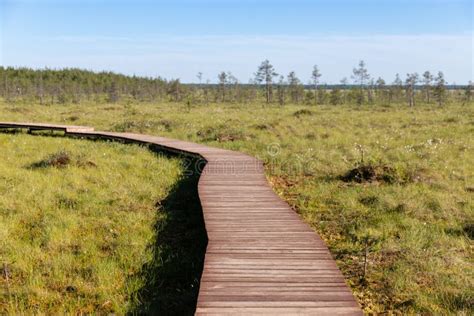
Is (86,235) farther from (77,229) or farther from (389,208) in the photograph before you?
(389,208)

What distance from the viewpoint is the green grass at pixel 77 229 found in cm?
520

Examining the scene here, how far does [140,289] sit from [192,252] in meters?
1.30

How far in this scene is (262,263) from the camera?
5.27 metres

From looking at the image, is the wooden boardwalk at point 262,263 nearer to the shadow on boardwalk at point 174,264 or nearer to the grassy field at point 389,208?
the shadow on boardwalk at point 174,264

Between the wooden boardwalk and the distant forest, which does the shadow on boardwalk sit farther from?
the distant forest

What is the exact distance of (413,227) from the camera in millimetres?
7262

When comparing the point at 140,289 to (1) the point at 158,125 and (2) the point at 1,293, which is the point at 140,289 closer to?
(2) the point at 1,293

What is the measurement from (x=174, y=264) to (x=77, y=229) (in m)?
2.28

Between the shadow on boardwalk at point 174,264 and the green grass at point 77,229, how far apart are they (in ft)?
0.39

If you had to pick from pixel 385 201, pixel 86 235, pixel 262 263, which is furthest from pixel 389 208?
pixel 86 235

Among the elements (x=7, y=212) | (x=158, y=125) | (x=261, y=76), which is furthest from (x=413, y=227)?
(x=261, y=76)

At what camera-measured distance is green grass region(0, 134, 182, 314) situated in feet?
17.1

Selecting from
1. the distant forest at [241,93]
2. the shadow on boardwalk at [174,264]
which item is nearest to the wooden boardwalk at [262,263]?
the shadow on boardwalk at [174,264]

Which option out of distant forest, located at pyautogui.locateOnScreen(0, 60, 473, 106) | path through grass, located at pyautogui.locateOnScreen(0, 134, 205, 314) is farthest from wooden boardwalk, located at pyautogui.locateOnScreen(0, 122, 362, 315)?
distant forest, located at pyautogui.locateOnScreen(0, 60, 473, 106)
